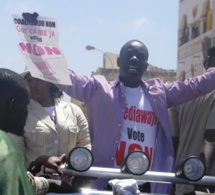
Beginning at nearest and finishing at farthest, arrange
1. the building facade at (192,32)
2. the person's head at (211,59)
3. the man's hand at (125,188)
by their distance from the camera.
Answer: the man's hand at (125,188) < the person's head at (211,59) < the building facade at (192,32)

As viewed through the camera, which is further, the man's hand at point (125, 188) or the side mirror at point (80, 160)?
the side mirror at point (80, 160)

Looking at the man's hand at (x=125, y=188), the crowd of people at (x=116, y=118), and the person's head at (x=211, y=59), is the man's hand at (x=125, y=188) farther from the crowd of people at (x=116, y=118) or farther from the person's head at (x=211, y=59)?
the person's head at (x=211, y=59)

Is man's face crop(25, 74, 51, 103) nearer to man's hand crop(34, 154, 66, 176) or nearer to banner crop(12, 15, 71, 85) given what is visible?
banner crop(12, 15, 71, 85)

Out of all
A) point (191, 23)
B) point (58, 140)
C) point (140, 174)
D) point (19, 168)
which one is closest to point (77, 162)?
point (140, 174)

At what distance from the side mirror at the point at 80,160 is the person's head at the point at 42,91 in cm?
114

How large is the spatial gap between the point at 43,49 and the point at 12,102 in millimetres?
1491

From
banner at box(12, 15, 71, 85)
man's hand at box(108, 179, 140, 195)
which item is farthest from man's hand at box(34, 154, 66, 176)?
banner at box(12, 15, 71, 85)

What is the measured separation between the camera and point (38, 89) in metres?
4.14

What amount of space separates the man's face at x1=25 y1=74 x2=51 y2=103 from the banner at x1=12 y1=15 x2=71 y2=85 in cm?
46

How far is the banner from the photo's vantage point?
11.8 feet

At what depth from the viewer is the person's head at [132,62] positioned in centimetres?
417

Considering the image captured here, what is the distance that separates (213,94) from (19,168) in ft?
9.70

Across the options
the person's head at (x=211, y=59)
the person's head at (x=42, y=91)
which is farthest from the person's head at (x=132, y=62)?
the person's head at (x=211, y=59)

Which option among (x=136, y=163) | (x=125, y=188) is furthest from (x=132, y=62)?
(x=125, y=188)
